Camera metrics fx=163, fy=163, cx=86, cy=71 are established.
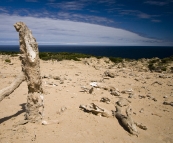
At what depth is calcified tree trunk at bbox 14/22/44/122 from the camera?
16.1ft

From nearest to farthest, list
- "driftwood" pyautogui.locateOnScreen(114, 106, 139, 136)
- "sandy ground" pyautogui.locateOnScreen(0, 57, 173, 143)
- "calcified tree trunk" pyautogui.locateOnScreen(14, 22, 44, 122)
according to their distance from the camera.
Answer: "sandy ground" pyautogui.locateOnScreen(0, 57, 173, 143), "calcified tree trunk" pyautogui.locateOnScreen(14, 22, 44, 122), "driftwood" pyautogui.locateOnScreen(114, 106, 139, 136)

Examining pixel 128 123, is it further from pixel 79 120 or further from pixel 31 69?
pixel 31 69

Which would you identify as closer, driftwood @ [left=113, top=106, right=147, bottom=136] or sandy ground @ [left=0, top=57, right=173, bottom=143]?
sandy ground @ [left=0, top=57, right=173, bottom=143]

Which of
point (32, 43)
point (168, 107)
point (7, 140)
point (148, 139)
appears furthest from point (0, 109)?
point (168, 107)

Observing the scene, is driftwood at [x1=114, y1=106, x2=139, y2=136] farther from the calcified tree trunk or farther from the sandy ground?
the calcified tree trunk

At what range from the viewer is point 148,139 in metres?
5.50

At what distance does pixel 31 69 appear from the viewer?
507cm

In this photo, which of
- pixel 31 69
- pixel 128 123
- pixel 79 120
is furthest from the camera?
pixel 79 120

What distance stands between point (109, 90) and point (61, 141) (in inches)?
241

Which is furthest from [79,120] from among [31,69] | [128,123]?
[31,69]

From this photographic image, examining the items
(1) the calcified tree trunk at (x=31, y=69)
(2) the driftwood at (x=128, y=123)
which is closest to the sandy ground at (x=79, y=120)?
(2) the driftwood at (x=128, y=123)

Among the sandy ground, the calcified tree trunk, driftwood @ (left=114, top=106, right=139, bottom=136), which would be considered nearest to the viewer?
the sandy ground

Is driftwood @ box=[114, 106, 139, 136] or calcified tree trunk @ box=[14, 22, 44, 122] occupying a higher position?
calcified tree trunk @ box=[14, 22, 44, 122]

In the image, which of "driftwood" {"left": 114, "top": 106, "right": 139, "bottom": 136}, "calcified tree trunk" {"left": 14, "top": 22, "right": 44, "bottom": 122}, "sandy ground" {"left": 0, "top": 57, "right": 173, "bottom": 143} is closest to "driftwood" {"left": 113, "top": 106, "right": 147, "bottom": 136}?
"driftwood" {"left": 114, "top": 106, "right": 139, "bottom": 136}
